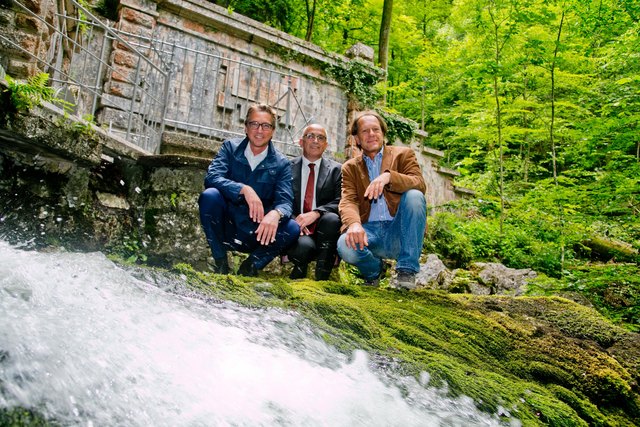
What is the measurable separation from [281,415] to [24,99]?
9.74 feet

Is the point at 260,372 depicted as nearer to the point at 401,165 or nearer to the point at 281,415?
the point at 281,415

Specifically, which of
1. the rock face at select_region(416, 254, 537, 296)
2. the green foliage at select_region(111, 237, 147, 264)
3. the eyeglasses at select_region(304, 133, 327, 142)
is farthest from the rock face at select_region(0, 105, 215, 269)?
the rock face at select_region(416, 254, 537, 296)

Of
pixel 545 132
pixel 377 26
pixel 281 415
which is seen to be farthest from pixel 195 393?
pixel 377 26

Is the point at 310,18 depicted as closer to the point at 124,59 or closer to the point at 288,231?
the point at 124,59

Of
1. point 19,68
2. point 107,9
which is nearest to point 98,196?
point 19,68

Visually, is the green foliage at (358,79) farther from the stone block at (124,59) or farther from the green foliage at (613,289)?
the green foliage at (613,289)

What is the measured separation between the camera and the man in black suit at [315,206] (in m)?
3.81

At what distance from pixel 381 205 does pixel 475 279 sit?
4.03 metres

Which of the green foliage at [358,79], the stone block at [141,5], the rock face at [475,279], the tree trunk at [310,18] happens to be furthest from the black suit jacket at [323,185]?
the tree trunk at [310,18]

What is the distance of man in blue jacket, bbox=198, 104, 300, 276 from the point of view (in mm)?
3521

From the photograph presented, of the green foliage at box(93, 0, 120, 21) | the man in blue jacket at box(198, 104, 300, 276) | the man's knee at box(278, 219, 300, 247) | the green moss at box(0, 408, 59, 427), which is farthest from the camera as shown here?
the green foliage at box(93, 0, 120, 21)

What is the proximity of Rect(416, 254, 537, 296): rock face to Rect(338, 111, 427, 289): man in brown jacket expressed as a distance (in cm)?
294

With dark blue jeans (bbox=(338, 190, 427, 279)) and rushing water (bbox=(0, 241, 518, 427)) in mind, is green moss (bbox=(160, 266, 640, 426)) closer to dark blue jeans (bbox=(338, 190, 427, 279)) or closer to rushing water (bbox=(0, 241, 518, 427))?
rushing water (bbox=(0, 241, 518, 427))

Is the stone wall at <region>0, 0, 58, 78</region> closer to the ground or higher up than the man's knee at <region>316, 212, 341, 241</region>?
higher up
